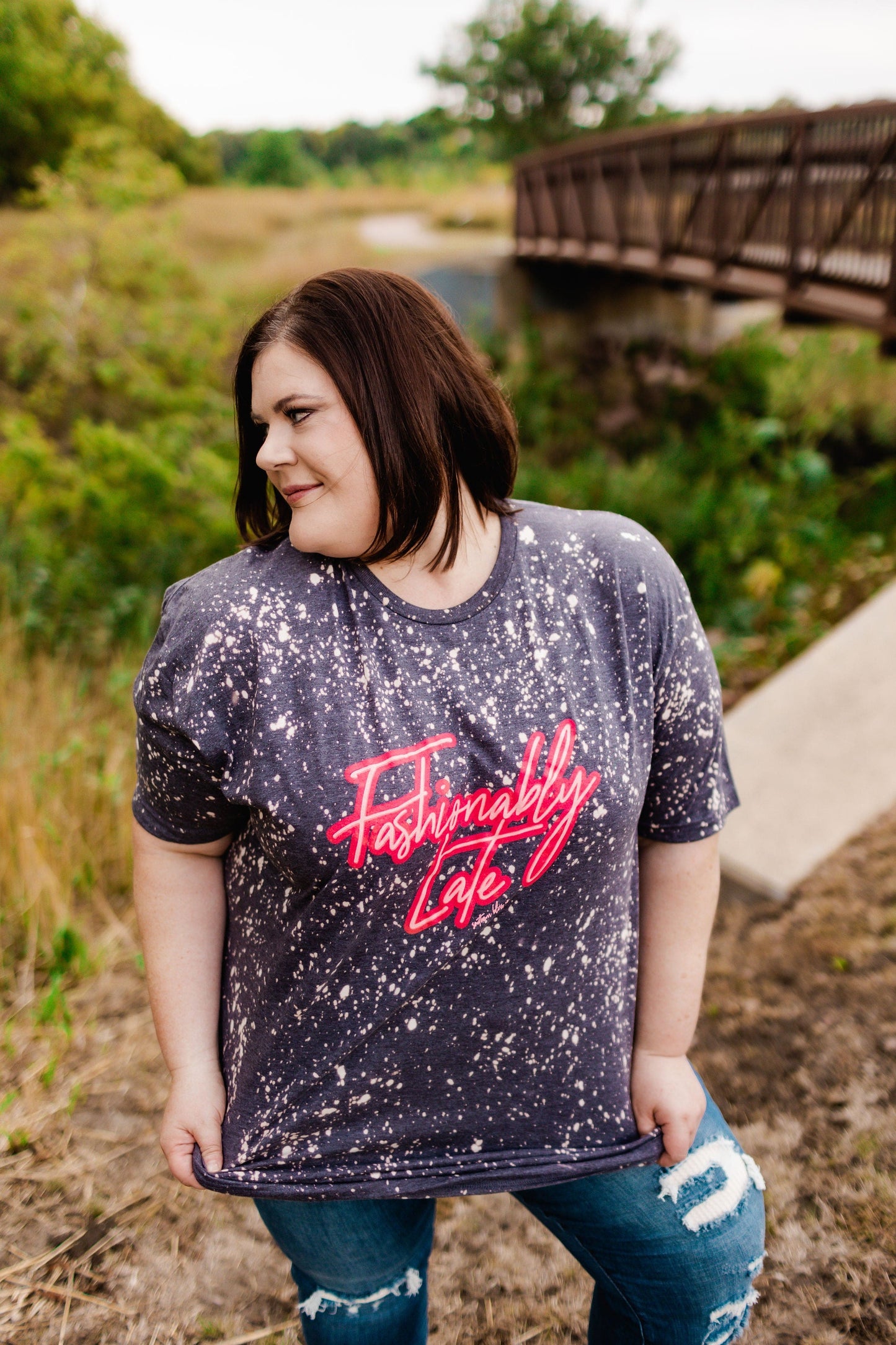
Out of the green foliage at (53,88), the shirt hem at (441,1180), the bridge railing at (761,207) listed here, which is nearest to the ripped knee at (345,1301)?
the shirt hem at (441,1180)

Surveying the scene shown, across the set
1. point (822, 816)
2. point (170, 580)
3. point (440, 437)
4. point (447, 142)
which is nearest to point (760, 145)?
point (170, 580)

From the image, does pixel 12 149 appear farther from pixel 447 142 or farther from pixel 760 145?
pixel 447 142

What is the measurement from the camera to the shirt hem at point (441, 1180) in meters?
1.08

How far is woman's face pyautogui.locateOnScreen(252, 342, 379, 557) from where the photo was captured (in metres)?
1.05

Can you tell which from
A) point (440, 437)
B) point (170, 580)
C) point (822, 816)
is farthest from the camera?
point (170, 580)

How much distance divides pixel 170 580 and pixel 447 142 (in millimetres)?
32998

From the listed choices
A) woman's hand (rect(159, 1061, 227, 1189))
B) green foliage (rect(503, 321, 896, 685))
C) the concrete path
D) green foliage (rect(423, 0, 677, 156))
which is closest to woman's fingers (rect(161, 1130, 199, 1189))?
woman's hand (rect(159, 1061, 227, 1189))

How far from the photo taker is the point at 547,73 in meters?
27.6

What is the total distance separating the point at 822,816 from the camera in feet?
10.9

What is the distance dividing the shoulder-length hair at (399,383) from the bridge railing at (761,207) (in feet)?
17.6

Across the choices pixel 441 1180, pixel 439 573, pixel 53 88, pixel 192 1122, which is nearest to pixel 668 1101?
pixel 441 1180

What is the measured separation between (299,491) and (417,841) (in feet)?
1.45

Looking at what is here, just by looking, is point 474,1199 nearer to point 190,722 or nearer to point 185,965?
point 185,965

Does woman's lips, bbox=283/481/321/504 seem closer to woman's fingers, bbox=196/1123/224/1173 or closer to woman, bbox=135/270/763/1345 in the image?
woman, bbox=135/270/763/1345
